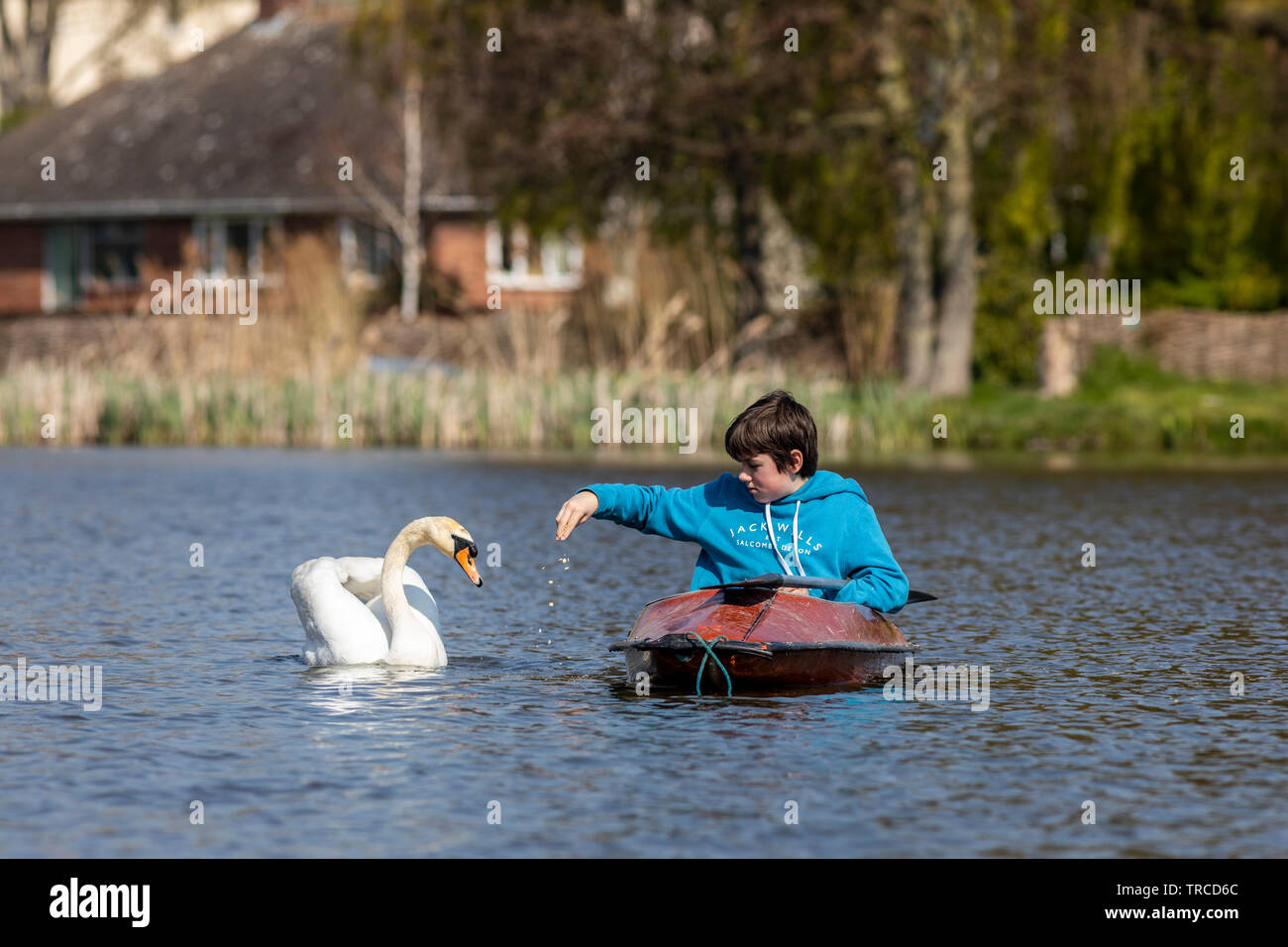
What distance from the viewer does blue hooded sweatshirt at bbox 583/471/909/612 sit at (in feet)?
31.2

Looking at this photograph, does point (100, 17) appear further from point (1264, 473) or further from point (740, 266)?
point (1264, 473)

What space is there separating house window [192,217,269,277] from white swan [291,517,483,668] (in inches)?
1520

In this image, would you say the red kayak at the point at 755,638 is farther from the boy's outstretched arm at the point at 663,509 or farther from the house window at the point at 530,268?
the house window at the point at 530,268

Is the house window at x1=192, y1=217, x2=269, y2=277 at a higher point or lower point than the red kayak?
higher

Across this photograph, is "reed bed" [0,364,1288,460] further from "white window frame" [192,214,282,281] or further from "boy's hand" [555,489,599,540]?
"white window frame" [192,214,282,281]

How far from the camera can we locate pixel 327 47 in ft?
171

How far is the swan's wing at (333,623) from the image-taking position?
10109mm

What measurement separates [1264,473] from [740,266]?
10275 millimetres

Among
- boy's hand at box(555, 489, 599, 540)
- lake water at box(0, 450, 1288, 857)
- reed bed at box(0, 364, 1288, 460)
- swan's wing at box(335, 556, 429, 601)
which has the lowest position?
lake water at box(0, 450, 1288, 857)

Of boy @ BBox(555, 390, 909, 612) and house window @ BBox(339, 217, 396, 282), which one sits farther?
house window @ BBox(339, 217, 396, 282)

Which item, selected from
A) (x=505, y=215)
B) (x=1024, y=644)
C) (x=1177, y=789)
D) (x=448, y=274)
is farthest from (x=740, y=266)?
(x=1177, y=789)

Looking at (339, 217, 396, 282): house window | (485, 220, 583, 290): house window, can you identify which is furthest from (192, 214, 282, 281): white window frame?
(485, 220, 583, 290): house window

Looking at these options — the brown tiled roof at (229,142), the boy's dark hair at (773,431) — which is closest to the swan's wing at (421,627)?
the boy's dark hair at (773,431)

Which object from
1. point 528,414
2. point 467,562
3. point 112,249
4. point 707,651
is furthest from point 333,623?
point 112,249
